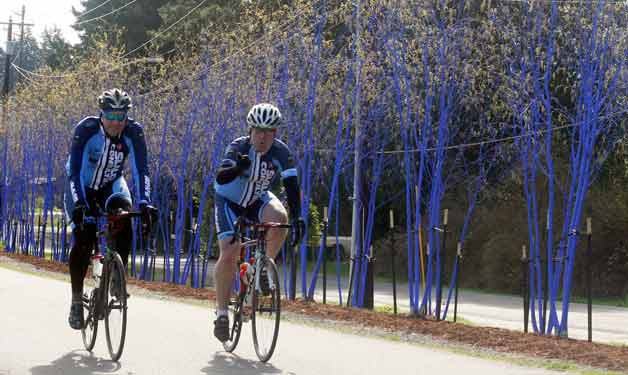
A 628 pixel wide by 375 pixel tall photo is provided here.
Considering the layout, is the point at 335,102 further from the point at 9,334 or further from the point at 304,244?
the point at 9,334

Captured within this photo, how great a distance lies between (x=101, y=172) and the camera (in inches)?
356

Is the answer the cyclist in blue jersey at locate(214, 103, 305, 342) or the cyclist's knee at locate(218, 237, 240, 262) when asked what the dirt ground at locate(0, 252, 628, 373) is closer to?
the cyclist in blue jersey at locate(214, 103, 305, 342)

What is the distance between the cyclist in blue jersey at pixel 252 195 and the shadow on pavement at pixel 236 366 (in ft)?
0.70

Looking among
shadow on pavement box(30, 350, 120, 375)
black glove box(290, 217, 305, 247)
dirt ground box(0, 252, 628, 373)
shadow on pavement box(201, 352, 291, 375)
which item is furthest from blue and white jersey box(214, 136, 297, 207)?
dirt ground box(0, 252, 628, 373)

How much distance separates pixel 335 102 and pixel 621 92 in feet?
22.5

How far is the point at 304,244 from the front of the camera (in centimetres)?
1872

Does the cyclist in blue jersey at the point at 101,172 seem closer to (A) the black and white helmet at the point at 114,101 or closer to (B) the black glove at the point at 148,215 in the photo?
(A) the black and white helmet at the point at 114,101

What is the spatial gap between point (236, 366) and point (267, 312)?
474mm

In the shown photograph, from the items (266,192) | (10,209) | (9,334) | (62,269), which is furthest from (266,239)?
(10,209)

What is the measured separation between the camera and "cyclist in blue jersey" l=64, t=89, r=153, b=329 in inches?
347

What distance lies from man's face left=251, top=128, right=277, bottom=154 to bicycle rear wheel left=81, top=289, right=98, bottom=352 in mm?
1668

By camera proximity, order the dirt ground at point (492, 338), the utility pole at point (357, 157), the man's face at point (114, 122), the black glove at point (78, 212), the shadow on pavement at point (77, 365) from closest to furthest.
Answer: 1. the shadow on pavement at point (77, 365)
2. the black glove at point (78, 212)
3. the man's face at point (114, 122)
4. the dirt ground at point (492, 338)
5. the utility pole at point (357, 157)

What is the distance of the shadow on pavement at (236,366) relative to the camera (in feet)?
26.9

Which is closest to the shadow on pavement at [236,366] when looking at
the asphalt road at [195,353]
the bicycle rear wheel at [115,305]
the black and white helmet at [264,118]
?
the asphalt road at [195,353]
